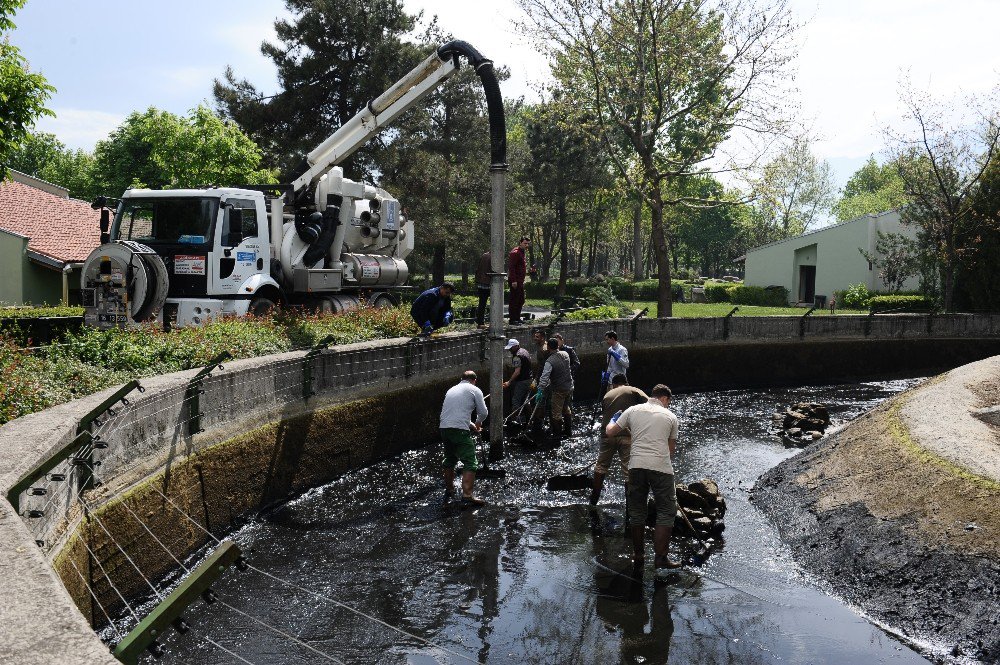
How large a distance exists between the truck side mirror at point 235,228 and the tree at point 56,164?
5625 cm

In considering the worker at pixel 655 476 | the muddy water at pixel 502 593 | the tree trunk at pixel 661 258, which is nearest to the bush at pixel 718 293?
the tree trunk at pixel 661 258

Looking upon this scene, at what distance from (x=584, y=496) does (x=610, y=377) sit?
155 inches

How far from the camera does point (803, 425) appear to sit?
17.6 m

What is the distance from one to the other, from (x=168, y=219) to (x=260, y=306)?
219 centimetres

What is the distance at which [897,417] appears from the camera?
1305 cm

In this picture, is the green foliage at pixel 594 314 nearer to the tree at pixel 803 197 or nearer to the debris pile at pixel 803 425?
the debris pile at pixel 803 425

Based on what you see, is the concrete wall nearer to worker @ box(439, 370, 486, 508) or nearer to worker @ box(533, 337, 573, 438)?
worker @ box(533, 337, 573, 438)

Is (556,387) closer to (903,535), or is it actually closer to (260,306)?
(260,306)

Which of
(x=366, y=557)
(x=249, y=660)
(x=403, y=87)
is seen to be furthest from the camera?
(x=403, y=87)

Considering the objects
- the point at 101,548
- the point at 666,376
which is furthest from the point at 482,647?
the point at 666,376

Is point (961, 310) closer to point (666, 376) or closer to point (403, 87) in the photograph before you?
point (666, 376)

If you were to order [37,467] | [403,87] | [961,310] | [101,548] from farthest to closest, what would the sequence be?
[961,310] → [403,87] → [101,548] → [37,467]

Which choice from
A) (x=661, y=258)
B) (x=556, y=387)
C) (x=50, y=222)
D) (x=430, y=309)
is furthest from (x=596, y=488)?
(x=50, y=222)

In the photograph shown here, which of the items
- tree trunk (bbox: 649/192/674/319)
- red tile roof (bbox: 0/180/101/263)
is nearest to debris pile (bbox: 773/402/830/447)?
tree trunk (bbox: 649/192/674/319)
